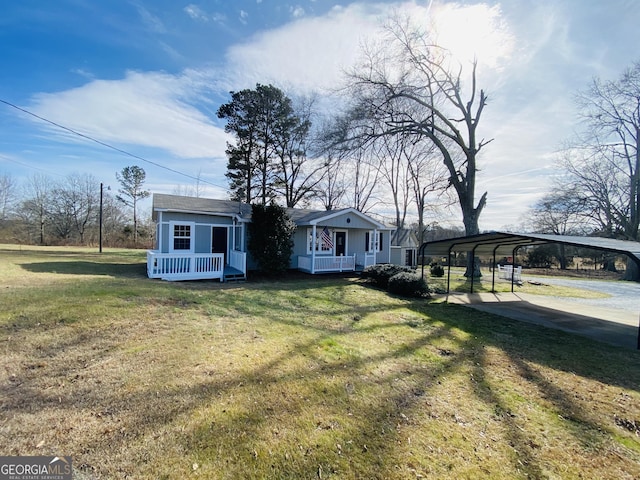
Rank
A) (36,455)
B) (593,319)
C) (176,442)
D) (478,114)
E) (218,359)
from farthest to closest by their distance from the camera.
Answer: (478,114)
(593,319)
(218,359)
(176,442)
(36,455)

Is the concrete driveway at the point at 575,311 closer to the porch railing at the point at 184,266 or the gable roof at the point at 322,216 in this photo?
the gable roof at the point at 322,216

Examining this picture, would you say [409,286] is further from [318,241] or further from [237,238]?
[237,238]

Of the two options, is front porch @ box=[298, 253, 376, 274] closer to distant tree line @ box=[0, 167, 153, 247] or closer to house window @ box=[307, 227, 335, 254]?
house window @ box=[307, 227, 335, 254]

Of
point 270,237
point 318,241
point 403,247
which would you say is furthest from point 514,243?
point 403,247

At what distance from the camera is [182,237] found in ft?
40.7

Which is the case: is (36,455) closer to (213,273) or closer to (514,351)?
(514,351)

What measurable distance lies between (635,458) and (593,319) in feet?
25.3

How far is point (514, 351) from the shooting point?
5.52m

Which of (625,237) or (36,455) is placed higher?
(625,237)

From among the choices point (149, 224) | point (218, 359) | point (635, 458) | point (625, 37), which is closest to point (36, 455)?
point (218, 359)

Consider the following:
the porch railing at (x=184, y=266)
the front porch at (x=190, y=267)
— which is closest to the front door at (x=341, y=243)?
the front porch at (x=190, y=267)
